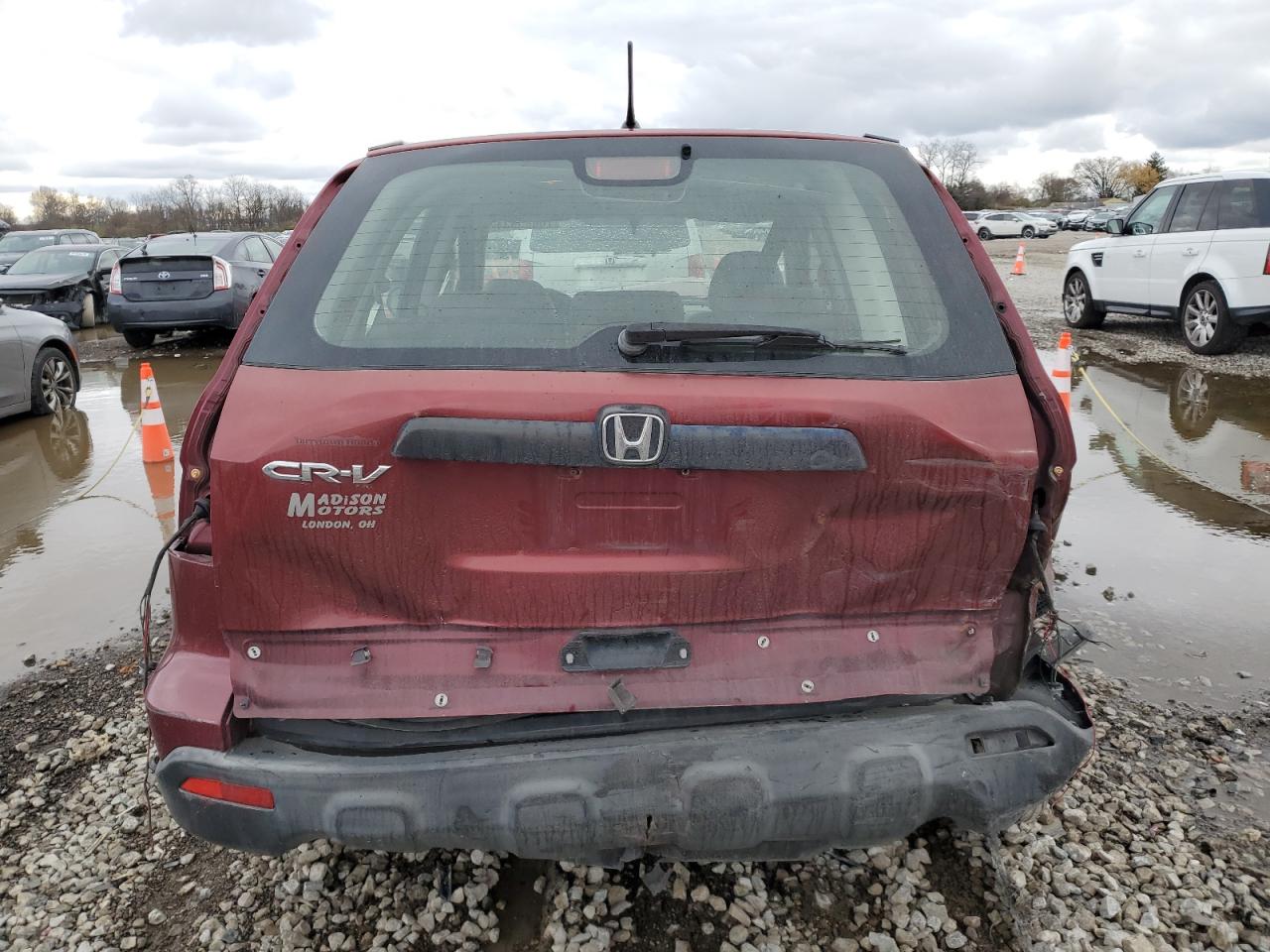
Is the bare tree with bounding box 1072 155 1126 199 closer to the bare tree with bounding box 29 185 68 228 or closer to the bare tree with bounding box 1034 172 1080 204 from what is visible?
the bare tree with bounding box 1034 172 1080 204

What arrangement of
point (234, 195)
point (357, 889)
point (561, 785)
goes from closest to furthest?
point (561, 785) < point (357, 889) < point (234, 195)

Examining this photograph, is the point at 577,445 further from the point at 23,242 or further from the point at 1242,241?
the point at 23,242

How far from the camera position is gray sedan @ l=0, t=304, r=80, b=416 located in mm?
8117

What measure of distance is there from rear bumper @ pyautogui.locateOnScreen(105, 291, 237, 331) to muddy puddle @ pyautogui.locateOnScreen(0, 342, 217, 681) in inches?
103

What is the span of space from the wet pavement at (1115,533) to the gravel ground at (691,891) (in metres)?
1.08

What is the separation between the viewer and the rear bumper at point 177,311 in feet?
39.2

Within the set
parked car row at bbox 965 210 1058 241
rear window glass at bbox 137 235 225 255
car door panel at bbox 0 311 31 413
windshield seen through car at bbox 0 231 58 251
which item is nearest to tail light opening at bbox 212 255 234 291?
rear window glass at bbox 137 235 225 255

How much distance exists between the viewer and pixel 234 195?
196 feet

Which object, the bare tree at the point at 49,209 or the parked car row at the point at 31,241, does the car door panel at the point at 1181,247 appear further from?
the bare tree at the point at 49,209

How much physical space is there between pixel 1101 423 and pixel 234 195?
2460 inches

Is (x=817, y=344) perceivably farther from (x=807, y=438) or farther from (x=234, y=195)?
(x=234, y=195)

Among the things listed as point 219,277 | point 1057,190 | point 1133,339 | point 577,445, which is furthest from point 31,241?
point 1057,190

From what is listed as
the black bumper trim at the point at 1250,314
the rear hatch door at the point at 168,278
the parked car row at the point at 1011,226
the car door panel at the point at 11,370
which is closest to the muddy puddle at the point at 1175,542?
the black bumper trim at the point at 1250,314

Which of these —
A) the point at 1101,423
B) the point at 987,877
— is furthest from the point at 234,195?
the point at 987,877
